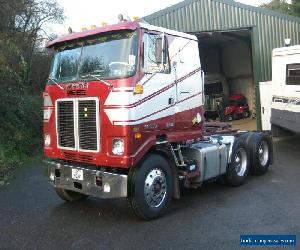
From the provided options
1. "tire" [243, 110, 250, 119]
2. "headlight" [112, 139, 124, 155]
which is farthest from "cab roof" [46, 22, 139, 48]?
"tire" [243, 110, 250, 119]

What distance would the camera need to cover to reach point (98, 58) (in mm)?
6875

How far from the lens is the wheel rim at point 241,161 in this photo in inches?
360

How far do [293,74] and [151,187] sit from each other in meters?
7.61

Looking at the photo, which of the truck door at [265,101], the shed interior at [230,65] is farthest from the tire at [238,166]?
the shed interior at [230,65]

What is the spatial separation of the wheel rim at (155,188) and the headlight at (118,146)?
0.63 m

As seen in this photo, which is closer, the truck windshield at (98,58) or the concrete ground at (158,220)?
the concrete ground at (158,220)

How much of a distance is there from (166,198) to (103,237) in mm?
1335

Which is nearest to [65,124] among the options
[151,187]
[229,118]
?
[151,187]

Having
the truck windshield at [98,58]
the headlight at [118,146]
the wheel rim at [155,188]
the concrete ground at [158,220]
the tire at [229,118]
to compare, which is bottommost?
the concrete ground at [158,220]

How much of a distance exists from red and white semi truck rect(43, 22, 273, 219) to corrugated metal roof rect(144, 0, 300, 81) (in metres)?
9.44

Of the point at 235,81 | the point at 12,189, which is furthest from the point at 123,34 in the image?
the point at 235,81

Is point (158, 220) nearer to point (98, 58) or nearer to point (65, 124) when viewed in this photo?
point (65, 124)

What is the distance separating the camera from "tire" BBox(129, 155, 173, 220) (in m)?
6.52

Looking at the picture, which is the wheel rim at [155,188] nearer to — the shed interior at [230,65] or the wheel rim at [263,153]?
the wheel rim at [263,153]
